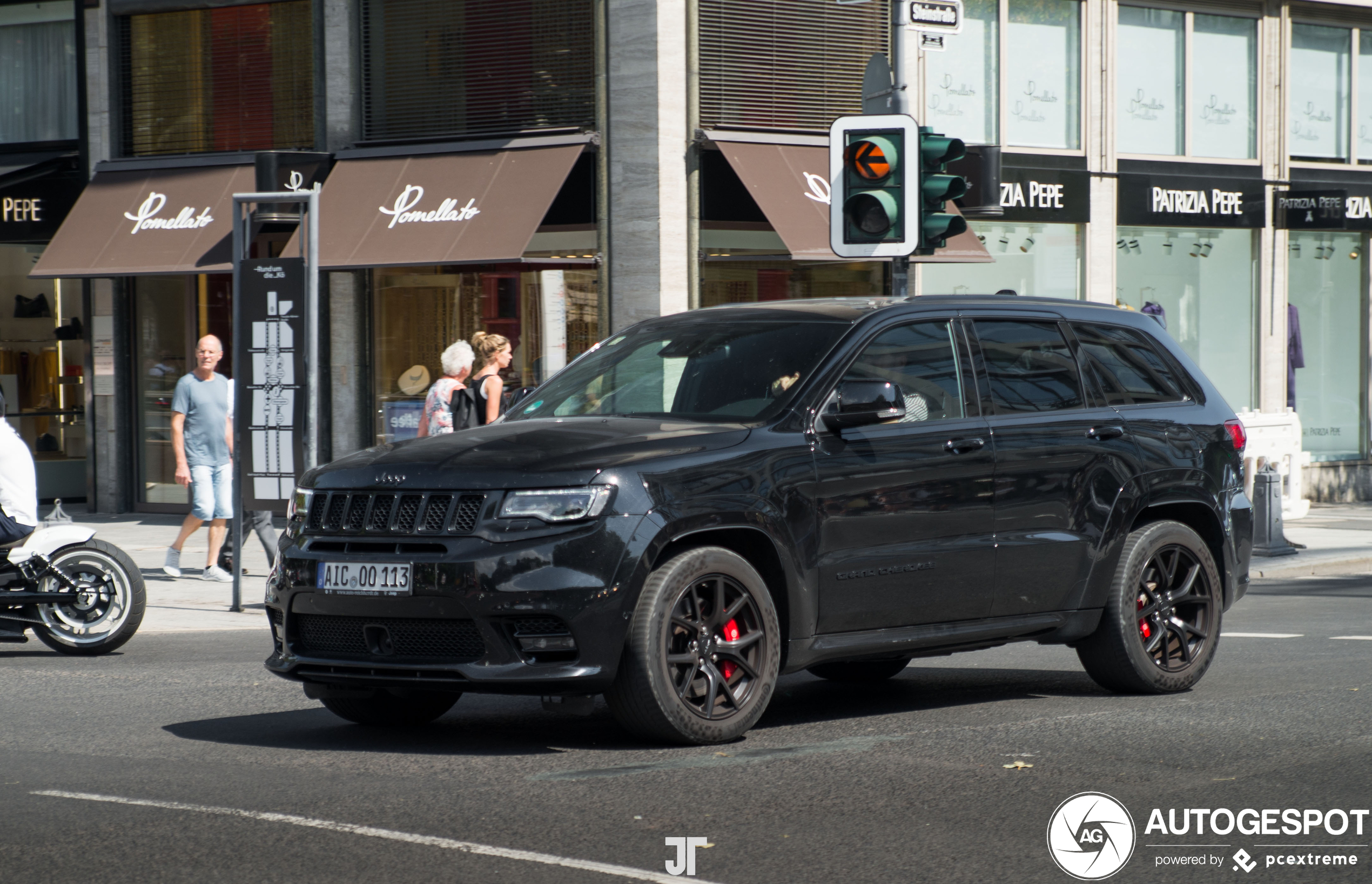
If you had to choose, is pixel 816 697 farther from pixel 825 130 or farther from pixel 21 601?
pixel 825 130

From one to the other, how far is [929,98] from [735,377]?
521 inches

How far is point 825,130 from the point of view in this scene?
18375mm

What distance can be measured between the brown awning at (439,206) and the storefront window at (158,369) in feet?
8.66

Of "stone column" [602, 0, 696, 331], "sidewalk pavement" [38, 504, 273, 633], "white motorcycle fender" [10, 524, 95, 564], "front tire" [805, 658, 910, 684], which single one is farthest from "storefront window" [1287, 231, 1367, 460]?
"white motorcycle fender" [10, 524, 95, 564]

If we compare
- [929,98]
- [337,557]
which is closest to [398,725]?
[337,557]

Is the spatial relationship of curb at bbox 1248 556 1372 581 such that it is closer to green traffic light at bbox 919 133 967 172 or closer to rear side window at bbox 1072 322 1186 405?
green traffic light at bbox 919 133 967 172

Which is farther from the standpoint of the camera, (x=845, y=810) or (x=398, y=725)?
(x=398, y=725)

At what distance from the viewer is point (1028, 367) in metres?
7.61

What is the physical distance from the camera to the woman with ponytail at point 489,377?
39.6 feet

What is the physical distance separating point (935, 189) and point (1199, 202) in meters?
10.0

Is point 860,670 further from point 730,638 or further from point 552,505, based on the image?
point 552,505

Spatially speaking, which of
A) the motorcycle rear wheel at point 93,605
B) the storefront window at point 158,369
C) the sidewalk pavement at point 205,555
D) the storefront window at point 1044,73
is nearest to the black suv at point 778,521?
the motorcycle rear wheel at point 93,605

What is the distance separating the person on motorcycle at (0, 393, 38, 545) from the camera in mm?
9766

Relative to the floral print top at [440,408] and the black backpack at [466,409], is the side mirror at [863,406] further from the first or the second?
the floral print top at [440,408]
